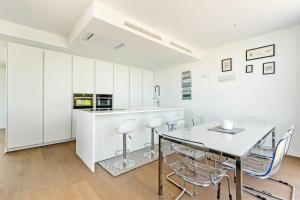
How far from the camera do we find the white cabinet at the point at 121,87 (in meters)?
5.01

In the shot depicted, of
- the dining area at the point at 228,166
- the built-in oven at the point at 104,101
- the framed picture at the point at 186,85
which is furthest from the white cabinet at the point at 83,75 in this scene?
the dining area at the point at 228,166

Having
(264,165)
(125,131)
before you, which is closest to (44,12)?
(125,131)

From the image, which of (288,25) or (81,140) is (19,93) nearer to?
(81,140)

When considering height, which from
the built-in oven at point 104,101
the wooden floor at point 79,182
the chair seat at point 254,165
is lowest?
the wooden floor at point 79,182

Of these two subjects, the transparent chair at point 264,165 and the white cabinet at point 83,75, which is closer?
the transparent chair at point 264,165

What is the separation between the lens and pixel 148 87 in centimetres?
606

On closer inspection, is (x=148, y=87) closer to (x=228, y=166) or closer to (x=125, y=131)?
(x=125, y=131)

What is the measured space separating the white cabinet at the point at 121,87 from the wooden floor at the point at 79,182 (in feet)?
8.36

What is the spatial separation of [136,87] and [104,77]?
1.37m

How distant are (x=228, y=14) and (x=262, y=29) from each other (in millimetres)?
1185

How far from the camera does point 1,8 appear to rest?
2441 mm

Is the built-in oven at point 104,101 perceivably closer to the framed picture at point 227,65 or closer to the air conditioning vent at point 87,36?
the air conditioning vent at point 87,36

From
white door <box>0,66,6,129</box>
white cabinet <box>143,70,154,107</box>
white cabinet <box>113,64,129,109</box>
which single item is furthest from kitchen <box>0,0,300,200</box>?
white cabinet <box>143,70,154,107</box>

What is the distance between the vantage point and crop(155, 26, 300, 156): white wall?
296cm
